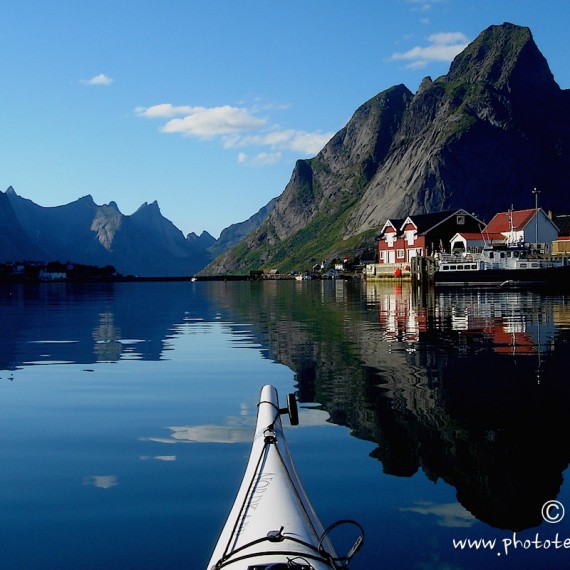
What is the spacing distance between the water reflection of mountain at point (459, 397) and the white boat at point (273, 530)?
2.98m

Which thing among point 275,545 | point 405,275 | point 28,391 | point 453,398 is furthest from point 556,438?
point 405,275

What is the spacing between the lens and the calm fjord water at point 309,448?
27.3 ft

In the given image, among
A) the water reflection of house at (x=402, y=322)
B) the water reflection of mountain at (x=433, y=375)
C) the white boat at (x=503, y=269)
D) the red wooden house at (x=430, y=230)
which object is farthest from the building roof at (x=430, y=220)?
the water reflection of mountain at (x=433, y=375)

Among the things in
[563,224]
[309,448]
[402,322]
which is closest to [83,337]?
[402,322]

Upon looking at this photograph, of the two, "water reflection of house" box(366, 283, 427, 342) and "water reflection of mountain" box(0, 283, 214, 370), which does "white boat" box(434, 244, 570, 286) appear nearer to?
"water reflection of house" box(366, 283, 427, 342)

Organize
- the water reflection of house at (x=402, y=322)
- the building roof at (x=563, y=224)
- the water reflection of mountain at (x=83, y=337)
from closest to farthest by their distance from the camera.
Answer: the water reflection of mountain at (x=83, y=337) → the water reflection of house at (x=402, y=322) → the building roof at (x=563, y=224)

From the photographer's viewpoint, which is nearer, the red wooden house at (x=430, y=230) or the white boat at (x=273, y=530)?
the white boat at (x=273, y=530)

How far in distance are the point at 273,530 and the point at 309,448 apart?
6134 mm

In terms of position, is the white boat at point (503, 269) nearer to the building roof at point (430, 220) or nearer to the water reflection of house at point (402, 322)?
the building roof at point (430, 220)

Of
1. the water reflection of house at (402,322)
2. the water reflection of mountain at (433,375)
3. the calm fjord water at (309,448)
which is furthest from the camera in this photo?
the water reflection of house at (402,322)

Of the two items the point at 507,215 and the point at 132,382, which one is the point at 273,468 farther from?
the point at 507,215

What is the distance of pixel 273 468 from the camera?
818 cm

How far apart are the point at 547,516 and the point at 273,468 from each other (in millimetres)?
3698

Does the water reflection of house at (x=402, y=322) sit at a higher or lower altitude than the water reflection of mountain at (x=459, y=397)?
higher
